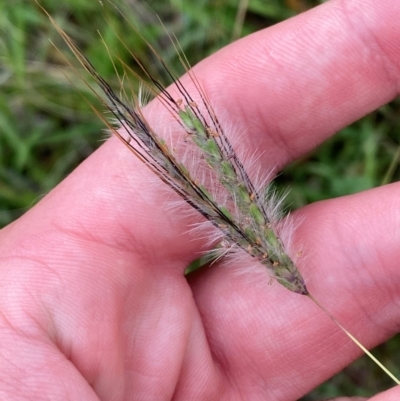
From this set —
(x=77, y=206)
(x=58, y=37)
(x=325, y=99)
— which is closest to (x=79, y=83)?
(x=58, y=37)

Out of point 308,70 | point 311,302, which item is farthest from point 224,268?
point 308,70

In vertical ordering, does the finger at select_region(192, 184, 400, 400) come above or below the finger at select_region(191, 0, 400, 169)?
below

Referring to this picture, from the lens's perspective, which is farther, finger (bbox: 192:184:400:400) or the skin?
finger (bbox: 192:184:400:400)

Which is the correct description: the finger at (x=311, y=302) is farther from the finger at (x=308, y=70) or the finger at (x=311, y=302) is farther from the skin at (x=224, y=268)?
the finger at (x=308, y=70)

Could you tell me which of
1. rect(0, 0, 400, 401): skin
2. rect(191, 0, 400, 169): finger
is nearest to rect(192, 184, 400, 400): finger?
rect(0, 0, 400, 401): skin

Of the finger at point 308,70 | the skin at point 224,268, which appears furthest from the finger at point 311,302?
the finger at point 308,70

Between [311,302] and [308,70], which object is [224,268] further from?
[308,70]

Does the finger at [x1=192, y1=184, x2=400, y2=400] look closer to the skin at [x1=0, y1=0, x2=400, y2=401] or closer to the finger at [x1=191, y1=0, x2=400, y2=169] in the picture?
the skin at [x1=0, y1=0, x2=400, y2=401]

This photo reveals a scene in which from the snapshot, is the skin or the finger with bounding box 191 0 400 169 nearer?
the skin
